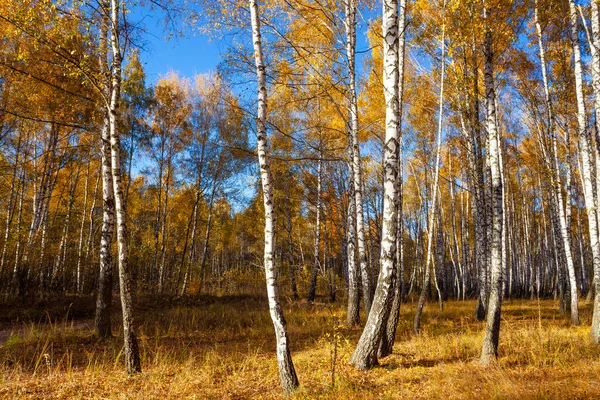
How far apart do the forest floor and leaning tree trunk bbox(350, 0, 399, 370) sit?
0.35 metres

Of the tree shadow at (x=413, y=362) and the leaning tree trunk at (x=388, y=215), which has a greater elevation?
the leaning tree trunk at (x=388, y=215)

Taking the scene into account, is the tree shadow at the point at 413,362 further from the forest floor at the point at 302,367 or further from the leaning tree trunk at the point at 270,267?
the leaning tree trunk at the point at 270,267

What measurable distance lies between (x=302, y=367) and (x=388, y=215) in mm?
A: 2629

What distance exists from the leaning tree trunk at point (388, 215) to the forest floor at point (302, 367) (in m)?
0.35

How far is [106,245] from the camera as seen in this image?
682cm

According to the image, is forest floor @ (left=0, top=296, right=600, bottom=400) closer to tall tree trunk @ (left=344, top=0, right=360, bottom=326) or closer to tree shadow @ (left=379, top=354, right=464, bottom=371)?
tree shadow @ (left=379, top=354, right=464, bottom=371)

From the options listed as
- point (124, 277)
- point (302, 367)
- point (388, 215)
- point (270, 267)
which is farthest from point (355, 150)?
point (124, 277)

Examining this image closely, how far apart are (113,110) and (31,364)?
13.3ft

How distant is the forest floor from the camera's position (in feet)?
12.9

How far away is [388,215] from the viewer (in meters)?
4.60

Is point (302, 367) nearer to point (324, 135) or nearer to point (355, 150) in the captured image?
point (355, 150)

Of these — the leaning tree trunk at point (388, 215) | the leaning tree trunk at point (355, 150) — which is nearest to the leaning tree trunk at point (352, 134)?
the leaning tree trunk at point (355, 150)

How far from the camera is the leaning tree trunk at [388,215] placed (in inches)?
180

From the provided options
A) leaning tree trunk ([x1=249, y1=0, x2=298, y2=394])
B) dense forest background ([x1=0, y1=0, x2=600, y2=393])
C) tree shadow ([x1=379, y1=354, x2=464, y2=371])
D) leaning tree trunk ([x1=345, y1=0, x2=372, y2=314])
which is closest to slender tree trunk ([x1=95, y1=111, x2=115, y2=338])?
dense forest background ([x1=0, y1=0, x2=600, y2=393])
